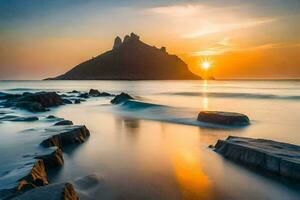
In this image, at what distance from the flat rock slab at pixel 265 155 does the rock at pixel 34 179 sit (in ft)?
16.8

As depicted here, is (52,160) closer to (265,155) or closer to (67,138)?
(67,138)

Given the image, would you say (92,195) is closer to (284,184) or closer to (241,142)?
(284,184)

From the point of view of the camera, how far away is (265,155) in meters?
7.87

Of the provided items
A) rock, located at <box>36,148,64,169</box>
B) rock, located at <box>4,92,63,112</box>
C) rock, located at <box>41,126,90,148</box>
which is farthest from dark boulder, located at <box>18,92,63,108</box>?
rock, located at <box>36,148,64,169</box>

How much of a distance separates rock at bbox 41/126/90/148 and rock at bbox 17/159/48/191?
2.87 meters

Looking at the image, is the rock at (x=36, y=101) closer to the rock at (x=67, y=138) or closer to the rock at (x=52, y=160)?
the rock at (x=67, y=138)

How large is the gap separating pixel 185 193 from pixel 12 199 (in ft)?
10.7

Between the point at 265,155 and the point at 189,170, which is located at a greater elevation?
the point at 265,155

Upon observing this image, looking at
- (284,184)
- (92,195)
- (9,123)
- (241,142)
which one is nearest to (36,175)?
(92,195)

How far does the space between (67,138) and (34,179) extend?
4.97 meters

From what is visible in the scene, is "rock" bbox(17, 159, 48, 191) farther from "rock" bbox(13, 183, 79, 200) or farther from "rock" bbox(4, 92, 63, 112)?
"rock" bbox(4, 92, 63, 112)

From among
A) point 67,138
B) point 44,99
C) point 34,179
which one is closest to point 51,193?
point 34,179

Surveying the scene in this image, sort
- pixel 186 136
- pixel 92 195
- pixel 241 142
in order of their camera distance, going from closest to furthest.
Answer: pixel 92 195 → pixel 241 142 → pixel 186 136

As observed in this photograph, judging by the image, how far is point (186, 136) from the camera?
1341 cm
